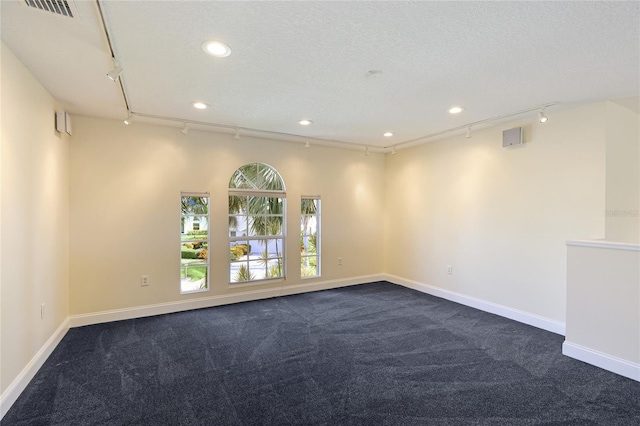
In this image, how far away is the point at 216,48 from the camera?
218 centimetres

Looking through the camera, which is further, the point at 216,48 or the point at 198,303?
the point at 198,303

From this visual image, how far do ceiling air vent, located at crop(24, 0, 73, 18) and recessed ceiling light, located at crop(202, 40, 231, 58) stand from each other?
738mm

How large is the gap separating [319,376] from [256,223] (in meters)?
2.75

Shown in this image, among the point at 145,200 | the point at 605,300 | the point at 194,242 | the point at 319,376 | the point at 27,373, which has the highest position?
the point at 145,200

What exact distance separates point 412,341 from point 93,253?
3.83 metres

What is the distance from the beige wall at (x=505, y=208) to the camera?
3350 millimetres

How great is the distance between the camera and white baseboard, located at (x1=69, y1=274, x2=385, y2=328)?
374cm

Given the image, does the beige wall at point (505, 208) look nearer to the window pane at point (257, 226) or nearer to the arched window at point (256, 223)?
the arched window at point (256, 223)

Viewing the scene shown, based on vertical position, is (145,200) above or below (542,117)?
below

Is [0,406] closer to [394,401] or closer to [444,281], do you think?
[394,401]

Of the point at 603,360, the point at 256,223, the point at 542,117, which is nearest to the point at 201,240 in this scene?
the point at 256,223

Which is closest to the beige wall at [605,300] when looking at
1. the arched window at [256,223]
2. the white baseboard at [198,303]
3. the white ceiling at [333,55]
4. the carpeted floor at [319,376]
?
the carpeted floor at [319,376]

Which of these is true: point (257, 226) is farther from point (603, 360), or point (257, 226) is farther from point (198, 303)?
point (603, 360)

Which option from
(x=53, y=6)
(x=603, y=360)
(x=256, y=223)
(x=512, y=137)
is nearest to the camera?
(x=53, y=6)
